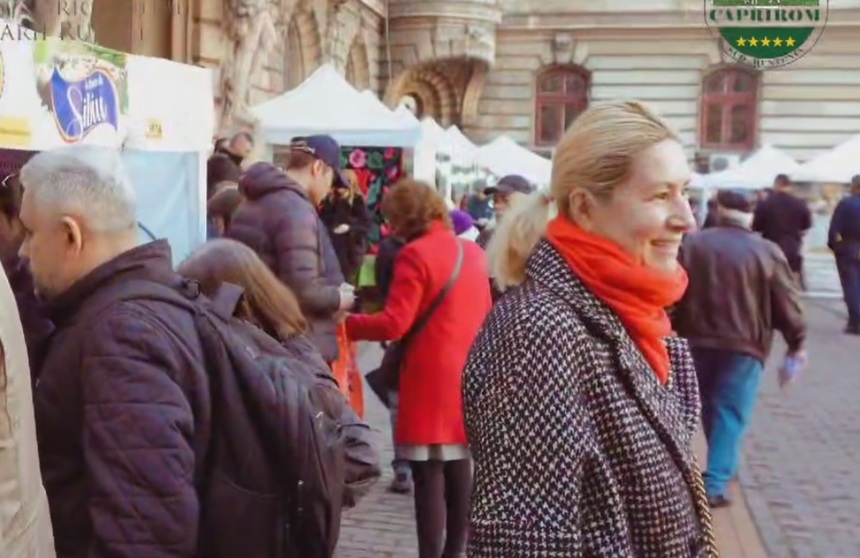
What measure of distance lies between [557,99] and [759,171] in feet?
29.1

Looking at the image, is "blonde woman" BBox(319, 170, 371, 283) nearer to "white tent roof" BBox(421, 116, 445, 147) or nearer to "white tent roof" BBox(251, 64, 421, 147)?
"white tent roof" BBox(251, 64, 421, 147)

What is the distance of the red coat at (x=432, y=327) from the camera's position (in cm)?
530

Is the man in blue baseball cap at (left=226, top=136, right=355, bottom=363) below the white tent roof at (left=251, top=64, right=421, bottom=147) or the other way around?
below

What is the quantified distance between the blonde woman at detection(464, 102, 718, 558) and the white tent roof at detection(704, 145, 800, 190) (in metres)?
20.5

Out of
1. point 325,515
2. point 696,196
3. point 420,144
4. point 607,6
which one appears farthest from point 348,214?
point 607,6

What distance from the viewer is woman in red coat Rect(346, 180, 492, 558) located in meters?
5.29

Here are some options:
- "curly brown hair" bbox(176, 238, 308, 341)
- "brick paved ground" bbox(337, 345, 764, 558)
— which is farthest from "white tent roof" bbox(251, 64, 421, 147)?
"curly brown hair" bbox(176, 238, 308, 341)

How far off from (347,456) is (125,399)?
70 cm

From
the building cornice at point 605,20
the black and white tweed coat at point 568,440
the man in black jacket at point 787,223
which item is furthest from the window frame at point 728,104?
the black and white tweed coat at point 568,440

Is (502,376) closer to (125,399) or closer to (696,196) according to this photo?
(125,399)

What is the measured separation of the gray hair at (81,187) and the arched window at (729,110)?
28.8 meters

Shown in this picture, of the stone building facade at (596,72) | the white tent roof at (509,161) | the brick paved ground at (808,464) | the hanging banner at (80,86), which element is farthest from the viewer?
the stone building facade at (596,72)

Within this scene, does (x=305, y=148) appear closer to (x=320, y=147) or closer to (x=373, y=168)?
(x=320, y=147)

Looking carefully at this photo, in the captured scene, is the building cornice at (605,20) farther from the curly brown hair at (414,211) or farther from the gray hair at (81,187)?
the gray hair at (81,187)
